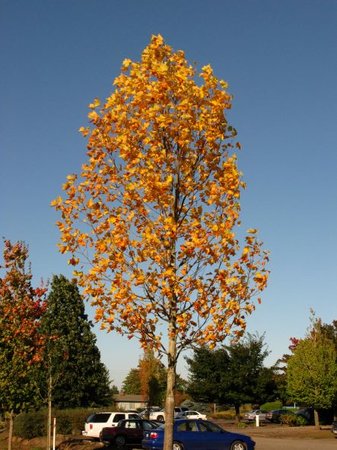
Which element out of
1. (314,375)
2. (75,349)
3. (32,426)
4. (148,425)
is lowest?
(32,426)

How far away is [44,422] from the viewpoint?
29734 millimetres

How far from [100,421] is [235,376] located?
57.1ft

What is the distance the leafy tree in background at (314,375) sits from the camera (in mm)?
35150

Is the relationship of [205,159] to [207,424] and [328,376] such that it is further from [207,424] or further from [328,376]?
[328,376]

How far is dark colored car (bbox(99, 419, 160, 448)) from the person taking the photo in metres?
25.5

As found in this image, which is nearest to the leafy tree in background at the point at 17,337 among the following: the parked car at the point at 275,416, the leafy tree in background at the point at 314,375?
the leafy tree in background at the point at 314,375

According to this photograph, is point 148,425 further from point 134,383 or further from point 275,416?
point 134,383

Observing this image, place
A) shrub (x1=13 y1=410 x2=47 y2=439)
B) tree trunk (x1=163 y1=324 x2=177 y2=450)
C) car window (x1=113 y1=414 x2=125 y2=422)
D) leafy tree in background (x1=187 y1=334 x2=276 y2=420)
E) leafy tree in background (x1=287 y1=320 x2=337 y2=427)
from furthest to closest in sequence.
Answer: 1. leafy tree in background (x1=187 y1=334 x2=276 y2=420)
2. leafy tree in background (x1=287 y1=320 x2=337 y2=427)
3. shrub (x1=13 y1=410 x2=47 y2=439)
4. car window (x1=113 y1=414 x2=125 y2=422)
5. tree trunk (x1=163 y1=324 x2=177 y2=450)

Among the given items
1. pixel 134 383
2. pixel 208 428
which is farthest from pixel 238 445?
pixel 134 383

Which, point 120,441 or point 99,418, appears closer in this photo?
point 120,441

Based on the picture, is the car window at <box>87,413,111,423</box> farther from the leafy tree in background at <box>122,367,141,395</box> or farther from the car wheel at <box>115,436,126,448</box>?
the leafy tree in background at <box>122,367,141,395</box>

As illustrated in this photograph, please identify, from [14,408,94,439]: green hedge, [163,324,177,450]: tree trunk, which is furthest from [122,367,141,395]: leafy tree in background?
[163,324,177,450]: tree trunk

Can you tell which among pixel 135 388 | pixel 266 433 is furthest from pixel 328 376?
pixel 135 388

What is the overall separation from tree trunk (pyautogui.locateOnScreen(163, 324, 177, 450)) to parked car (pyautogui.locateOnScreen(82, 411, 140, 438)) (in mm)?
21035
